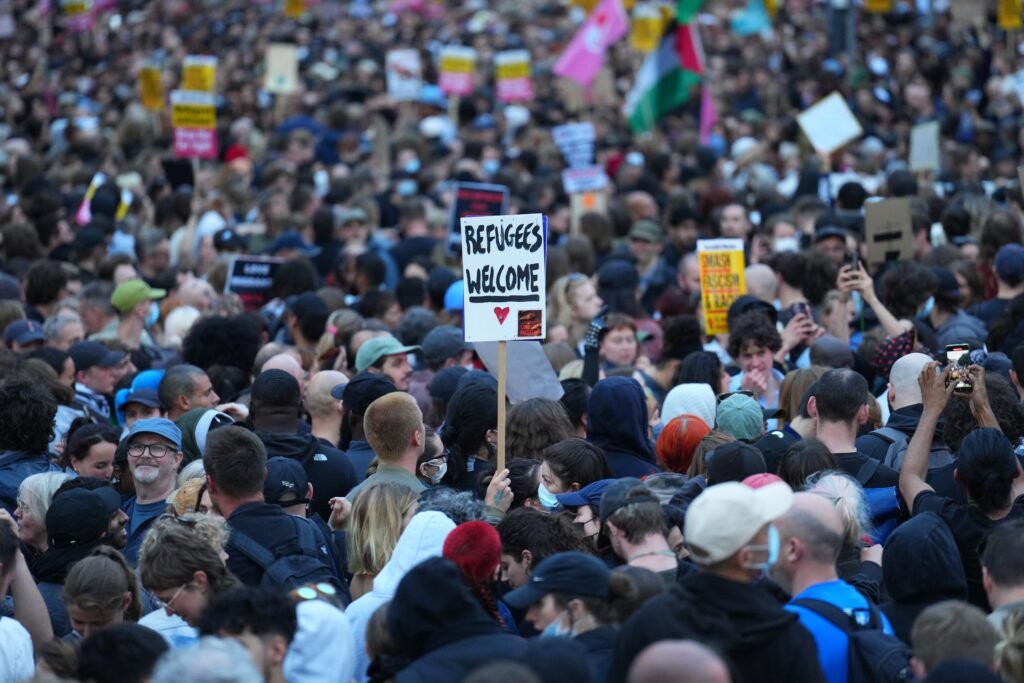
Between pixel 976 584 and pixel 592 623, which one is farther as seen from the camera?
pixel 976 584

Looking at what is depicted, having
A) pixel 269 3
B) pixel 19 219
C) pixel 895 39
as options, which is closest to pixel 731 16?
pixel 895 39

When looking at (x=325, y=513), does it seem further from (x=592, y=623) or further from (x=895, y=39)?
(x=895, y=39)

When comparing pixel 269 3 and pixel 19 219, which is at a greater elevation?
pixel 269 3

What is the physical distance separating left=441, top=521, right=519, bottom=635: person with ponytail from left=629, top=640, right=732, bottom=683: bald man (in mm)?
1415

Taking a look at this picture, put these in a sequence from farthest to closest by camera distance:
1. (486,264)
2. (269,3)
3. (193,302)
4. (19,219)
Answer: (269,3)
(19,219)
(193,302)
(486,264)

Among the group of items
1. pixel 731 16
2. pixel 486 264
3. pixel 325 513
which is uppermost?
pixel 731 16

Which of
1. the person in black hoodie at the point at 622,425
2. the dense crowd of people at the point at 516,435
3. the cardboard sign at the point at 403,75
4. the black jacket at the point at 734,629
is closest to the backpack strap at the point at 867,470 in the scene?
the dense crowd of people at the point at 516,435

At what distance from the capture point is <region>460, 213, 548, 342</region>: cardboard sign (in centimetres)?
748

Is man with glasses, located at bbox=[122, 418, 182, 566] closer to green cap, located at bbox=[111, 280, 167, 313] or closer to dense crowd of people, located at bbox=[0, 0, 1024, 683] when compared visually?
dense crowd of people, located at bbox=[0, 0, 1024, 683]

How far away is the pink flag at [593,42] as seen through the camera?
21469 millimetres

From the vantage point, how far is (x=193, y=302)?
12.1 m

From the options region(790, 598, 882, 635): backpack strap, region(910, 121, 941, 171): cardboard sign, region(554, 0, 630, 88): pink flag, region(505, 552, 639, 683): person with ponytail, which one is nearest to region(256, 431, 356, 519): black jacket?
region(505, 552, 639, 683): person with ponytail

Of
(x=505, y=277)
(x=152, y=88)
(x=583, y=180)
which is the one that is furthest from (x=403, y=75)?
(x=505, y=277)

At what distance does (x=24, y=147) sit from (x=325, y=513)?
623 inches
